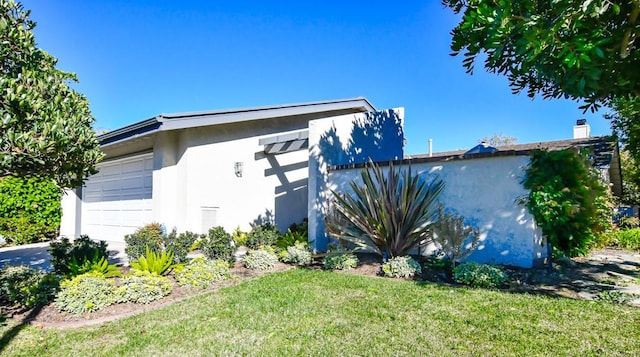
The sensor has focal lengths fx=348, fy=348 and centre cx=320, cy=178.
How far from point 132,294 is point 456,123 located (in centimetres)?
2505

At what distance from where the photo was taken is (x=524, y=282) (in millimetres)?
6242

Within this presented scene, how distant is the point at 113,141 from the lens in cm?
1013

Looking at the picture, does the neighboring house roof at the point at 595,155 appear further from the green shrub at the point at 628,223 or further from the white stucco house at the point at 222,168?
the white stucco house at the point at 222,168

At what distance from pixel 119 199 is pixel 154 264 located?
26.9ft

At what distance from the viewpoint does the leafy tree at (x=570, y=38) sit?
154 inches

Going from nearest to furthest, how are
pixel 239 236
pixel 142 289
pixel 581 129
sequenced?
pixel 142 289, pixel 239 236, pixel 581 129

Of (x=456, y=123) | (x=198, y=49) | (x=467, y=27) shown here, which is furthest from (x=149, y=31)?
(x=456, y=123)

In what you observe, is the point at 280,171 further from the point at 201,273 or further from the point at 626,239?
the point at 626,239

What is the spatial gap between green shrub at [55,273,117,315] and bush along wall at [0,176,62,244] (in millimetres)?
10101

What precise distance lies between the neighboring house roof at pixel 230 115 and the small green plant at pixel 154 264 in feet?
10.4

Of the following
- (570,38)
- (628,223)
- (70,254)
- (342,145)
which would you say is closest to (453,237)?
(570,38)

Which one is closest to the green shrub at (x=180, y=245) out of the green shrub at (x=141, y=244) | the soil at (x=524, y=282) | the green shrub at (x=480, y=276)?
the green shrub at (x=141, y=244)

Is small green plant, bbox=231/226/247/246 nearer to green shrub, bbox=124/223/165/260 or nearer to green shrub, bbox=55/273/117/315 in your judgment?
green shrub, bbox=124/223/165/260

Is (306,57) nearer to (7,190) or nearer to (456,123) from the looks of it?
(7,190)
